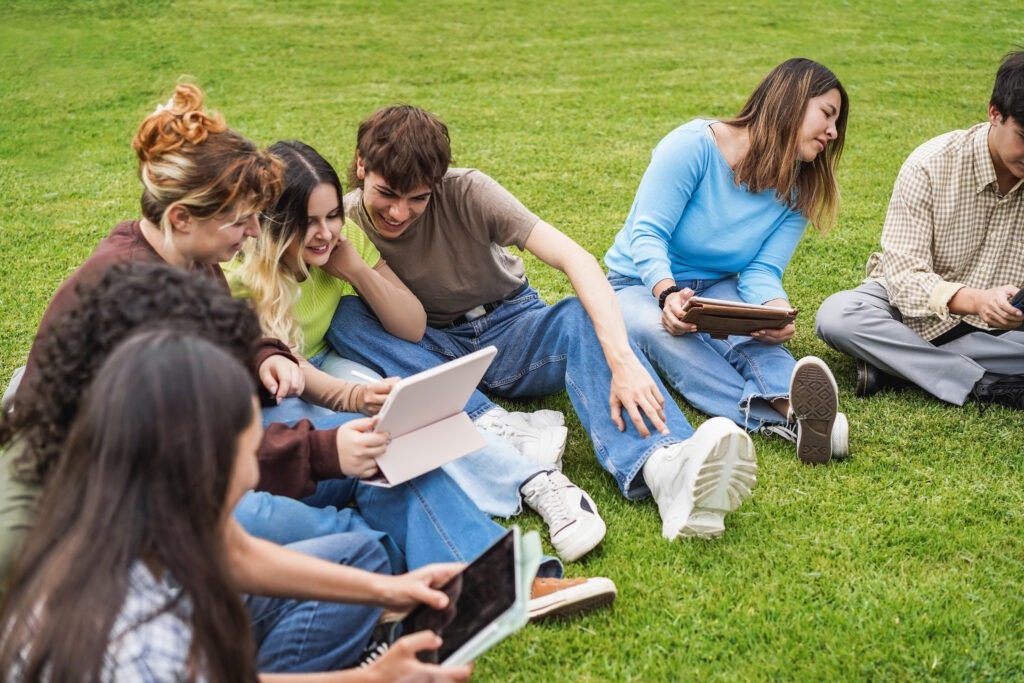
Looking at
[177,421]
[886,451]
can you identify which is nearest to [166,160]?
[177,421]

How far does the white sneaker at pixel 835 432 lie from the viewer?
3.62 metres

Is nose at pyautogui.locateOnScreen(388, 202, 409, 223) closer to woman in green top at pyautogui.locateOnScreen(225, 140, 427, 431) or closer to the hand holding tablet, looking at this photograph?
woman in green top at pyautogui.locateOnScreen(225, 140, 427, 431)

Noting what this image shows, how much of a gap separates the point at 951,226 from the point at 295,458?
9.73 feet

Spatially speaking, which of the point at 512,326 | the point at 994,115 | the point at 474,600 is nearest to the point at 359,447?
the point at 474,600

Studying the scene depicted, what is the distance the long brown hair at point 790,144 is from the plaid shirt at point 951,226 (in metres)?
0.31

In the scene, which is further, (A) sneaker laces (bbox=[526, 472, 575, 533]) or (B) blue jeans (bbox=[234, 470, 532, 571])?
(A) sneaker laces (bbox=[526, 472, 575, 533])

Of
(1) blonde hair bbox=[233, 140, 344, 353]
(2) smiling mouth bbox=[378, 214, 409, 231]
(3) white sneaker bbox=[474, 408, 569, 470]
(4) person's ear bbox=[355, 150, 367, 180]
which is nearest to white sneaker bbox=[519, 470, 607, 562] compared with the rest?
(3) white sneaker bbox=[474, 408, 569, 470]

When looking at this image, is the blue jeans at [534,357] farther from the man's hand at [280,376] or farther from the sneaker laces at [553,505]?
the man's hand at [280,376]

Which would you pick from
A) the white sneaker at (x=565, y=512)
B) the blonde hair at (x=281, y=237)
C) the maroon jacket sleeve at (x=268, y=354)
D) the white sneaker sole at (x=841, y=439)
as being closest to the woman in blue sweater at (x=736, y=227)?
the white sneaker sole at (x=841, y=439)

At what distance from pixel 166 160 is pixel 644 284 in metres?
2.11

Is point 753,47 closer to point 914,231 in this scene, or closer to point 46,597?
point 914,231

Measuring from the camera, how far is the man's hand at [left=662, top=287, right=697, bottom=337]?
386 cm

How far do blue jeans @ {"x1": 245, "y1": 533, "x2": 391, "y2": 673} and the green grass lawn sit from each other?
38 cm

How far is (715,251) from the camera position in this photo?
4.21 metres
